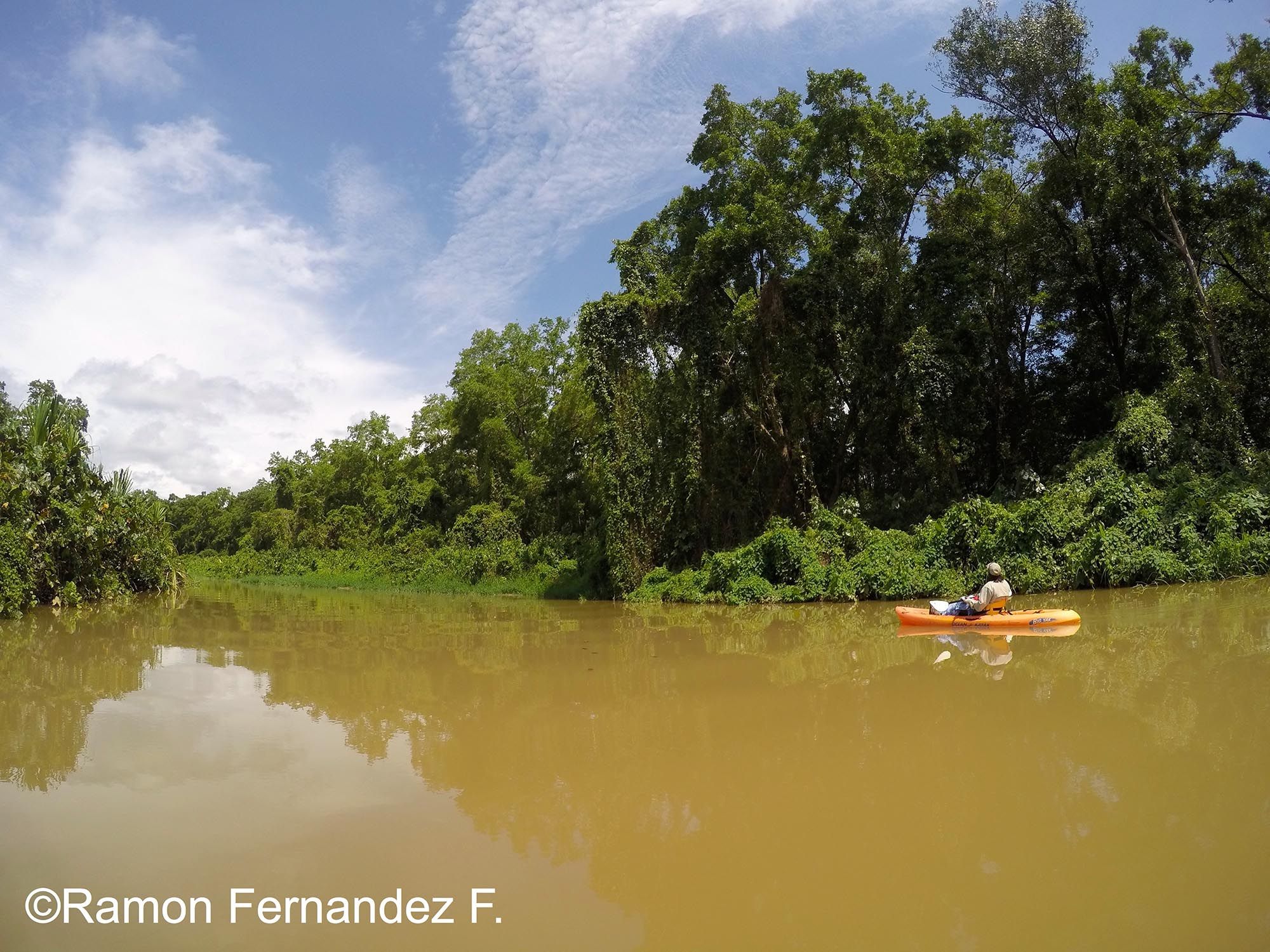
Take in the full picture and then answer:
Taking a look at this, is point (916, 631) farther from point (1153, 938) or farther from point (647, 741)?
point (1153, 938)

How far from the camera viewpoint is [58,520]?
1866 centimetres

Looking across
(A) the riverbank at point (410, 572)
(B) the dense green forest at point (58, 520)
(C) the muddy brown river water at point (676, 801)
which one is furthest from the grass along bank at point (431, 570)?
(C) the muddy brown river water at point (676, 801)

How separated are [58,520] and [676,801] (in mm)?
20326

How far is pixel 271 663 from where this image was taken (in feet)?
33.0

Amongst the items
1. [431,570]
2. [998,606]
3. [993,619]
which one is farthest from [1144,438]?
[431,570]

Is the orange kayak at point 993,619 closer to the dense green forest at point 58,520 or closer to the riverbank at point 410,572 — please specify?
the riverbank at point 410,572

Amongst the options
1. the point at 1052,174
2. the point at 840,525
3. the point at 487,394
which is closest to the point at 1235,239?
the point at 1052,174

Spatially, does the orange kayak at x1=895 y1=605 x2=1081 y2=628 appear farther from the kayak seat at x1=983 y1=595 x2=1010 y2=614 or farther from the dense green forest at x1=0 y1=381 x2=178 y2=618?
the dense green forest at x1=0 y1=381 x2=178 y2=618

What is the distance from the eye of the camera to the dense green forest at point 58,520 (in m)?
17.4

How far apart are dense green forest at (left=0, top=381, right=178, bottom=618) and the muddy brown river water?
11.1 meters

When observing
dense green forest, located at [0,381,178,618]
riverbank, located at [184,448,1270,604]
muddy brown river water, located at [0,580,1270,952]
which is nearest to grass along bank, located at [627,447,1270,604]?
riverbank, located at [184,448,1270,604]

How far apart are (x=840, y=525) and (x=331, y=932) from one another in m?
14.7

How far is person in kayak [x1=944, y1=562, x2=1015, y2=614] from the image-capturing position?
10.2 meters

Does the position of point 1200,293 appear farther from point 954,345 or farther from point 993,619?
point 993,619
